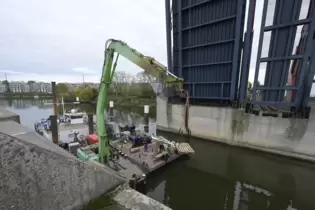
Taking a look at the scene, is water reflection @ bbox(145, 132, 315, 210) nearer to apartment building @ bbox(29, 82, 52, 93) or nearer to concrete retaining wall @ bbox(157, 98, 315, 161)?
concrete retaining wall @ bbox(157, 98, 315, 161)

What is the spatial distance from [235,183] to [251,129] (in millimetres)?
4306

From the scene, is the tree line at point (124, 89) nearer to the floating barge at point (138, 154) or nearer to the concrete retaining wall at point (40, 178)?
the floating barge at point (138, 154)

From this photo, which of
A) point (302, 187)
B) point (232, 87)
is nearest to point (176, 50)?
point (232, 87)

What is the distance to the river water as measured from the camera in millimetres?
5152

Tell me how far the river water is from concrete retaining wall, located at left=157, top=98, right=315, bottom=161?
0.65 meters

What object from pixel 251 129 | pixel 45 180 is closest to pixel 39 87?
pixel 251 129

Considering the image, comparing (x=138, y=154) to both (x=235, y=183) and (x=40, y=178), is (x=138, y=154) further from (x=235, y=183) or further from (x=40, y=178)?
(x=40, y=178)

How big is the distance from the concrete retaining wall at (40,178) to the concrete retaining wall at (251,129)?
10.1 metres

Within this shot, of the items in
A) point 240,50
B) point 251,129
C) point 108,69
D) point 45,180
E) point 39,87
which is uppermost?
point 240,50

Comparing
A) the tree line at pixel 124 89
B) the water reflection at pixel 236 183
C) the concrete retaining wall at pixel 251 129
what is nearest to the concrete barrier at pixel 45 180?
the water reflection at pixel 236 183

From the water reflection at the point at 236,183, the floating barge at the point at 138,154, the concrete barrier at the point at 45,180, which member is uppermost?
the concrete barrier at the point at 45,180

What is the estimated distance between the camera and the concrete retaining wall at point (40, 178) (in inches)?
32.0

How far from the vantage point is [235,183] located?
627 centimetres

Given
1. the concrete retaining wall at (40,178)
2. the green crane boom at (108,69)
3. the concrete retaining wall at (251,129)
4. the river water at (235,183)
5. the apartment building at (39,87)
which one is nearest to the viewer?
the concrete retaining wall at (40,178)
